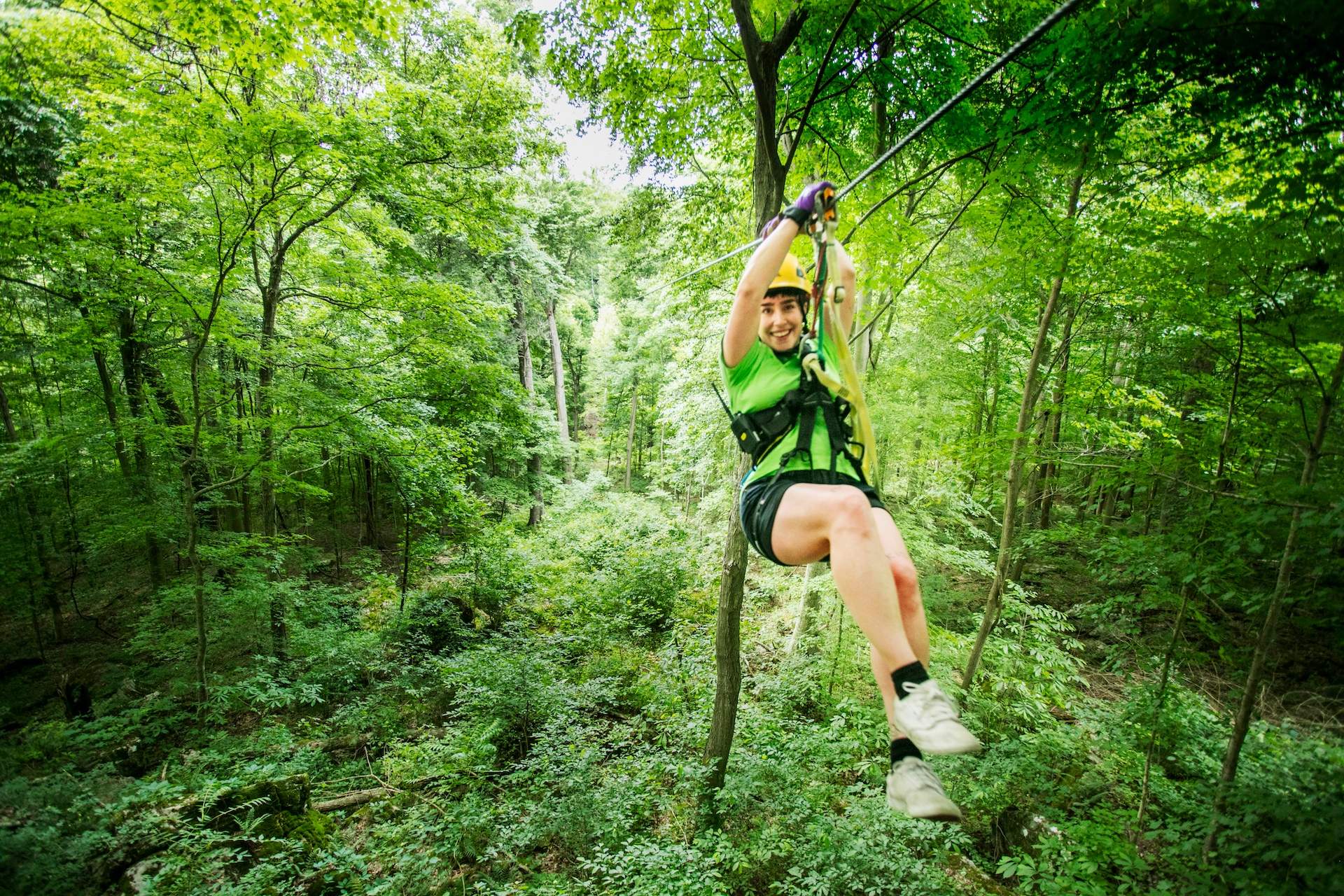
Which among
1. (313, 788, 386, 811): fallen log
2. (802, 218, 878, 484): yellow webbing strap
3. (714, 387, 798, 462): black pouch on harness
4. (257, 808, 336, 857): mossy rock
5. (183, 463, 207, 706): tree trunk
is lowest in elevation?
(313, 788, 386, 811): fallen log

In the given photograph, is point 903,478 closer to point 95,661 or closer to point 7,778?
point 7,778

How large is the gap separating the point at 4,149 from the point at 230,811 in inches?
270

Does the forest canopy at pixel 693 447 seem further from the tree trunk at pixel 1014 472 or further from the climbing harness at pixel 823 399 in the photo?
the climbing harness at pixel 823 399

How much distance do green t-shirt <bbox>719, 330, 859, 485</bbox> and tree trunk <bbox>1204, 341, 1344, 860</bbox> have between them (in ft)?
7.87

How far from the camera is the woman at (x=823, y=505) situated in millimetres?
1763

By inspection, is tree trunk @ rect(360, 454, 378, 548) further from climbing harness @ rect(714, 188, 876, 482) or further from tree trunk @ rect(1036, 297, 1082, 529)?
tree trunk @ rect(1036, 297, 1082, 529)

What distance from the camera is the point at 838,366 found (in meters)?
2.38

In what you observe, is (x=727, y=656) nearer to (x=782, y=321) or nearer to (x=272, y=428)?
(x=782, y=321)

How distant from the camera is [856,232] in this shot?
4.36 metres

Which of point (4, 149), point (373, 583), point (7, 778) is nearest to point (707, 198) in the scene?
point (4, 149)

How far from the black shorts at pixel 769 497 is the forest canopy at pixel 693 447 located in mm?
753

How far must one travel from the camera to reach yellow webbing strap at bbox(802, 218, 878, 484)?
7.16 ft

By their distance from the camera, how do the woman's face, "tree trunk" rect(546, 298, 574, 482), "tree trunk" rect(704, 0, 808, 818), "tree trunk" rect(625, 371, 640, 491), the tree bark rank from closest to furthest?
the woman's face → "tree trunk" rect(704, 0, 808, 818) → the tree bark → "tree trunk" rect(546, 298, 574, 482) → "tree trunk" rect(625, 371, 640, 491)

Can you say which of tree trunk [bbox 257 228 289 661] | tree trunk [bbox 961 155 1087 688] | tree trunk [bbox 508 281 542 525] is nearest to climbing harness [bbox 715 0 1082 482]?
tree trunk [bbox 961 155 1087 688]
